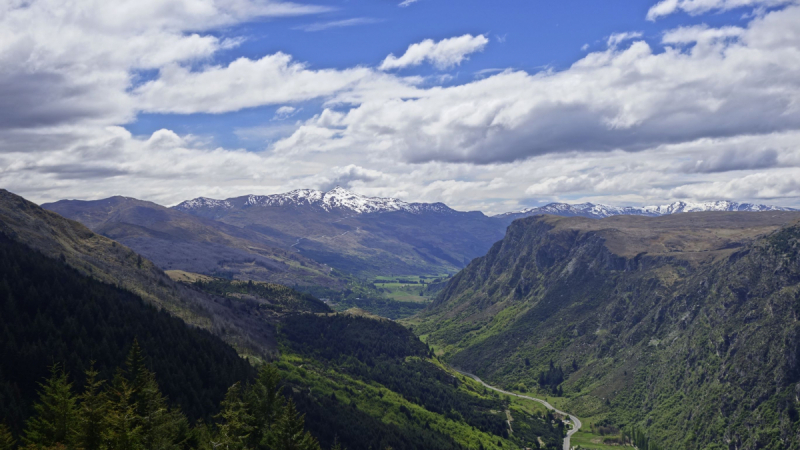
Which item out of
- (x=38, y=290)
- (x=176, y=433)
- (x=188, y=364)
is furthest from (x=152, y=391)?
(x=38, y=290)

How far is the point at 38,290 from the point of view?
568 ft

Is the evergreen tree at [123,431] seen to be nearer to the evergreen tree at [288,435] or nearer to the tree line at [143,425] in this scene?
the tree line at [143,425]

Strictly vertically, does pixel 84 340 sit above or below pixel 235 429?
below

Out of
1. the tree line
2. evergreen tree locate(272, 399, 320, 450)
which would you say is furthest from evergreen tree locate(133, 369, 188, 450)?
evergreen tree locate(272, 399, 320, 450)

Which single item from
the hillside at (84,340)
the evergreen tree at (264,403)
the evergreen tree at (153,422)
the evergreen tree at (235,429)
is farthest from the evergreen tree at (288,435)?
the hillside at (84,340)

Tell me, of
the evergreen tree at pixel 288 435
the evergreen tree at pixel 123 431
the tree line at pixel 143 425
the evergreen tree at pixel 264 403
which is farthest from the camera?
the evergreen tree at pixel 264 403

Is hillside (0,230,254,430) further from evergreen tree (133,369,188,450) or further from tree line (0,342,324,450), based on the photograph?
evergreen tree (133,369,188,450)

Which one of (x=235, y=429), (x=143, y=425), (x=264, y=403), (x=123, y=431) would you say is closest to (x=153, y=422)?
(x=143, y=425)

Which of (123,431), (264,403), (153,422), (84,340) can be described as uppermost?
(123,431)

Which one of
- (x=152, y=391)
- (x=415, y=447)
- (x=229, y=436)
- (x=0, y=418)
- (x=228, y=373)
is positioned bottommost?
(x=415, y=447)

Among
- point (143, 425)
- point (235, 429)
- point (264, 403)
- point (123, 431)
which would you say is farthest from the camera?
point (264, 403)

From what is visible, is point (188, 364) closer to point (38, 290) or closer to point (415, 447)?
point (38, 290)

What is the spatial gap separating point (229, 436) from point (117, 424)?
14619 millimetres

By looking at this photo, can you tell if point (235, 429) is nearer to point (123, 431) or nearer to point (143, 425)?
point (143, 425)
